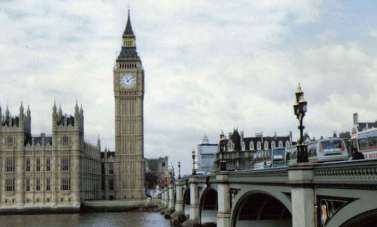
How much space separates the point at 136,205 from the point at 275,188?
9514 cm

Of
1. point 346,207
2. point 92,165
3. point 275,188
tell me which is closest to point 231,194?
point 275,188

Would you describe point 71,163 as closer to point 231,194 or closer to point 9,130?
point 9,130

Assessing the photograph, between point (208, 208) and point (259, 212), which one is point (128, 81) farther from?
point (259, 212)

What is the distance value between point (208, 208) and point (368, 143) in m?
25.5

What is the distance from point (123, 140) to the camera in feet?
448

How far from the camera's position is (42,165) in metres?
117

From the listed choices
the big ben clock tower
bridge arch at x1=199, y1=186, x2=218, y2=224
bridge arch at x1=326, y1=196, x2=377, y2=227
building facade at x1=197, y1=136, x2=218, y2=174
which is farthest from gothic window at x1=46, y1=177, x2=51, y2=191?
bridge arch at x1=326, y1=196, x2=377, y2=227

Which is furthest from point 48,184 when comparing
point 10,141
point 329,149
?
point 329,149

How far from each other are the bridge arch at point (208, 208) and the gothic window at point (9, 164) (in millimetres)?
68045

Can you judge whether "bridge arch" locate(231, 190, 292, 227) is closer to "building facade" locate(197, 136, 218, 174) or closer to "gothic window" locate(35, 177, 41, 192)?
"gothic window" locate(35, 177, 41, 192)

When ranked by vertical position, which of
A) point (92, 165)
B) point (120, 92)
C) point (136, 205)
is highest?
point (120, 92)

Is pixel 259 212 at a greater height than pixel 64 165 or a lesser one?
lesser

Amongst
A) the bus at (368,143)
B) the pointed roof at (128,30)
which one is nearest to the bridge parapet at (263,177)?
the bus at (368,143)

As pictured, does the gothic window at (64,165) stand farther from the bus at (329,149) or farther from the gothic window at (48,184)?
the bus at (329,149)
